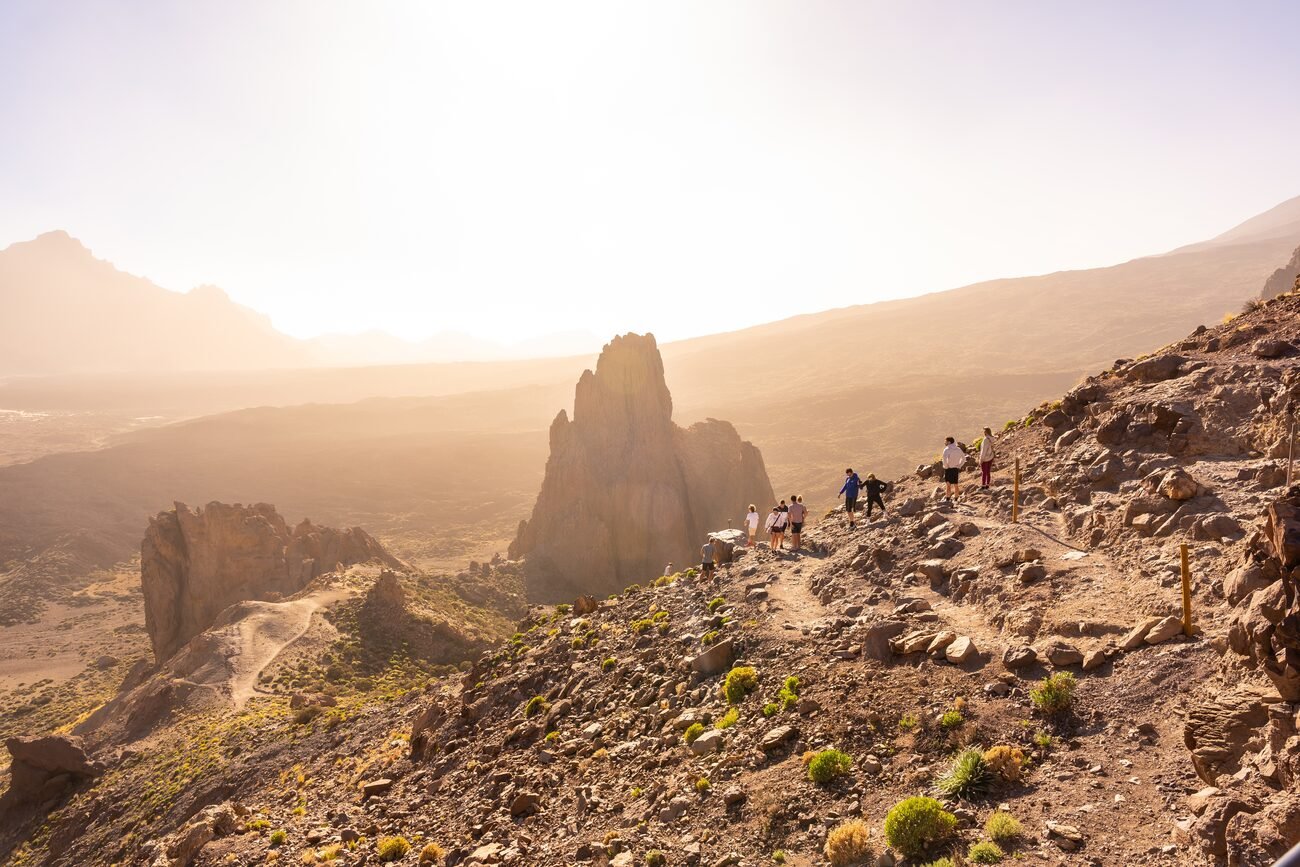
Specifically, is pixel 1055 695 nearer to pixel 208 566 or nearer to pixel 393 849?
pixel 393 849

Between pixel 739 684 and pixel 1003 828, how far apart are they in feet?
25.7

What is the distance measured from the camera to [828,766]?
11570mm

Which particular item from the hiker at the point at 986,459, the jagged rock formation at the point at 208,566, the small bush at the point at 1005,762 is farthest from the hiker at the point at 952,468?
the jagged rock formation at the point at 208,566

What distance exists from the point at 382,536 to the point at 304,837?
98666mm

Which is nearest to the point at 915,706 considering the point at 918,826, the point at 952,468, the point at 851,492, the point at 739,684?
the point at 918,826

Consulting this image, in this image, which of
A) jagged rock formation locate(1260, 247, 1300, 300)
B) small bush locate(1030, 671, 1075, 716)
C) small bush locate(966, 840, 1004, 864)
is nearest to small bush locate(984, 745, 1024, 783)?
small bush locate(1030, 671, 1075, 716)

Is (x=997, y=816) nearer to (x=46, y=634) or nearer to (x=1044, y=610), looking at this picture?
(x=1044, y=610)

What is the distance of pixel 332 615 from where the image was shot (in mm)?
44875

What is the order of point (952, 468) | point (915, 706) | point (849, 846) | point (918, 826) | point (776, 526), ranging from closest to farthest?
point (918, 826)
point (849, 846)
point (915, 706)
point (952, 468)
point (776, 526)

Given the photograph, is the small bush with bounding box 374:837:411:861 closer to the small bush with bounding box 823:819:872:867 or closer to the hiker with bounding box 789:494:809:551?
the small bush with bounding box 823:819:872:867

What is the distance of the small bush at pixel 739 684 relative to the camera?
15.9 meters

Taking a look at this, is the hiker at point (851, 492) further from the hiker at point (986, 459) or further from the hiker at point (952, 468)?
the hiker at point (986, 459)

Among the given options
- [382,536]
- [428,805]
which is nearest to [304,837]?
[428,805]

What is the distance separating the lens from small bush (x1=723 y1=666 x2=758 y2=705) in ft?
52.0
